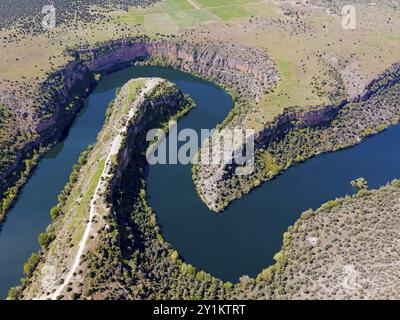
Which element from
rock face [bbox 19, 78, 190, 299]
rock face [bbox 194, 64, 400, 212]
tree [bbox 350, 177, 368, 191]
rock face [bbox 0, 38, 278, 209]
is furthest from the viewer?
rock face [bbox 0, 38, 278, 209]

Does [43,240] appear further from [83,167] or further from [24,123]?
[24,123]

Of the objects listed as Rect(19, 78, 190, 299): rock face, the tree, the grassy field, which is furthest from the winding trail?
the tree

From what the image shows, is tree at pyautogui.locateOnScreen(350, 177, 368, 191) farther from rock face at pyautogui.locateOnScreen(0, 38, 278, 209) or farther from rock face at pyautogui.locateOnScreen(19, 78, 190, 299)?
rock face at pyautogui.locateOnScreen(19, 78, 190, 299)

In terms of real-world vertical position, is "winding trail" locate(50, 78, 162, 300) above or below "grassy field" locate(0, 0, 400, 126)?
below

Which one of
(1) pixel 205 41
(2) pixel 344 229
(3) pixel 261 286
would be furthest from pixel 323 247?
(1) pixel 205 41

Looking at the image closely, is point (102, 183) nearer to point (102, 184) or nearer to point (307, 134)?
point (102, 184)

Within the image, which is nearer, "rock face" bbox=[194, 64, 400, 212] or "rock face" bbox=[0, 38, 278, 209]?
"rock face" bbox=[194, 64, 400, 212]

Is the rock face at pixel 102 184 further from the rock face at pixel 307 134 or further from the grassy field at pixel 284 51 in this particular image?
the grassy field at pixel 284 51

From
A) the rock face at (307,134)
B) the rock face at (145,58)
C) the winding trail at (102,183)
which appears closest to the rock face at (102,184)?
the winding trail at (102,183)
